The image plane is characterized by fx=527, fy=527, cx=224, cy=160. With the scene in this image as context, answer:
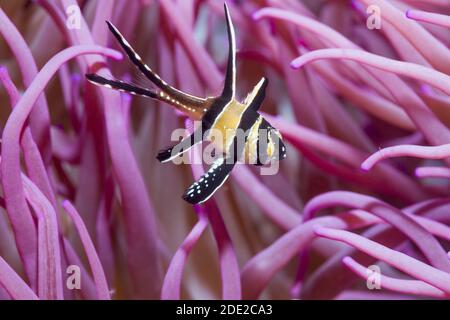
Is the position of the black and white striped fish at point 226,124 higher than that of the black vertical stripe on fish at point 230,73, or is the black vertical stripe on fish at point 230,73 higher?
the black vertical stripe on fish at point 230,73

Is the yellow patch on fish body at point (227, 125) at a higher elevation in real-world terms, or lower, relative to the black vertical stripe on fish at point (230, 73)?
lower

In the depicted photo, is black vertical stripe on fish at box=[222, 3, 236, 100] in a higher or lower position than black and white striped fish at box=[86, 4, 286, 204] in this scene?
higher

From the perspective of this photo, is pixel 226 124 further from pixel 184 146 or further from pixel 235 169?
pixel 235 169

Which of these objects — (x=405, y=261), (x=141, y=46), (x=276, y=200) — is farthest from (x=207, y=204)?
(x=141, y=46)

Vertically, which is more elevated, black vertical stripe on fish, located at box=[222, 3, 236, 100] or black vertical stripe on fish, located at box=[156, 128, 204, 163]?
black vertical stripe on fish, located at box=[222, 3, 236, 100]

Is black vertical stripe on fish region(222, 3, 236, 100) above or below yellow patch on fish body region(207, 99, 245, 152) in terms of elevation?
above

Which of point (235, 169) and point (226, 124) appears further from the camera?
point (235, 169)

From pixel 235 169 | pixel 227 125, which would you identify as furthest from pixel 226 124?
pixel 235 169
